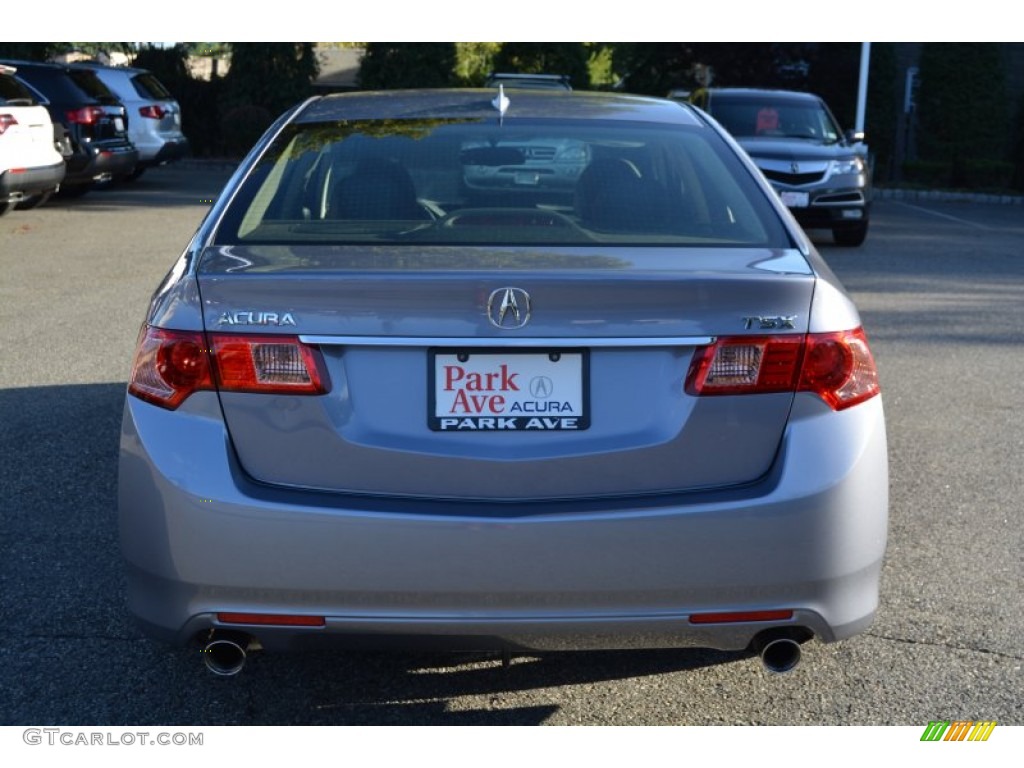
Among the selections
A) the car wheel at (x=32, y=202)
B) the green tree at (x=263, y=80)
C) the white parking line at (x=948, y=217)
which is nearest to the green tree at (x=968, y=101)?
the white parking line at (x=948, y=217)

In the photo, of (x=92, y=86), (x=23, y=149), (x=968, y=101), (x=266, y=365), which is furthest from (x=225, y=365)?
(x=968, y=101)

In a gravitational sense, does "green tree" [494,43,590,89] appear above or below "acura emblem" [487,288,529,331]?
below

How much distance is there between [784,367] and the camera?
120 inches

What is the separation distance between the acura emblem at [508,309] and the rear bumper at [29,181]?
38.3 feet

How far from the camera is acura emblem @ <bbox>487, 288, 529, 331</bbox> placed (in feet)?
9.70

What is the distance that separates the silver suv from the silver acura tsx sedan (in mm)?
18124

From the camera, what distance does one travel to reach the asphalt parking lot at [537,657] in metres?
3.60

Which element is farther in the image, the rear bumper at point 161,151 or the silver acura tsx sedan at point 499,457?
the rear bumper at point 161,151

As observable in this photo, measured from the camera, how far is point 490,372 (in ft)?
9.71

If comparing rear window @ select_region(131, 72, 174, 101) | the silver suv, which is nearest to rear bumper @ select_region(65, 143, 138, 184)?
the silver suv

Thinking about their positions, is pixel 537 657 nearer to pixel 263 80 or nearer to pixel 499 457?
pixel 499 457

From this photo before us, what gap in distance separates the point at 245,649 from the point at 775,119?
45.2ft

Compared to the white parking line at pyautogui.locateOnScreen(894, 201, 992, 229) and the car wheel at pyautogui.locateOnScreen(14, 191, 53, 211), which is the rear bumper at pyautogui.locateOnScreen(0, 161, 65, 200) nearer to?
the car wheel at pyautogui.locateOnScreen(14, 191, 53, 211)

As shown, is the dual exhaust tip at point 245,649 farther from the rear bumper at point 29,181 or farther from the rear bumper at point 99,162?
the rear bumper at point 99,162
